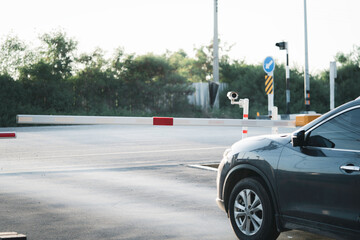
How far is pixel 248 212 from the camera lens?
5.79m

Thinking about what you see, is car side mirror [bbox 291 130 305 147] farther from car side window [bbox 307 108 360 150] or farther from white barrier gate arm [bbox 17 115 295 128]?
white barrier gate arm [bbox 17 115 295 128]

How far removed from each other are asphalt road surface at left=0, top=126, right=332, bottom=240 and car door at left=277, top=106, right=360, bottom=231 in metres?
1.02

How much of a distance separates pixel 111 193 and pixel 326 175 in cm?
454

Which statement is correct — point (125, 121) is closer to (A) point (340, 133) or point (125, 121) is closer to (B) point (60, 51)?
(A) point (340, 133)

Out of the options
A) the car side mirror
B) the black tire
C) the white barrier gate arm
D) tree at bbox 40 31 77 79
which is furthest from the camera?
tree at bbox 40 31 77 79

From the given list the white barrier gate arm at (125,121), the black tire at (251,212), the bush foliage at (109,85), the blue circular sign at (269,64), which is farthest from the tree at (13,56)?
the black tire at (251,212)

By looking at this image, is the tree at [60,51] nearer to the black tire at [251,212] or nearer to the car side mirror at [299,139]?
the black tire at [251,212]

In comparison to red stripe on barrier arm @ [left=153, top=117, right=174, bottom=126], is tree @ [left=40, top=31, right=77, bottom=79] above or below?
above

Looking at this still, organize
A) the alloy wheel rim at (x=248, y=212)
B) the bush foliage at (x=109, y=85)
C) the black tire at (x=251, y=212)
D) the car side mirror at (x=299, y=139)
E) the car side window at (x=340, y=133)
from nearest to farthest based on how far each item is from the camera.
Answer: the car side window at (x=340, y=133)
the car side mirror at (x=299, y=139)
the black tire at (x=251, y=212)
the alloy wheel rim at (x=248, y=212)
the bush foliage at (x=109, y=85)

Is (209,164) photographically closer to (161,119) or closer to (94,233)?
(161,119)

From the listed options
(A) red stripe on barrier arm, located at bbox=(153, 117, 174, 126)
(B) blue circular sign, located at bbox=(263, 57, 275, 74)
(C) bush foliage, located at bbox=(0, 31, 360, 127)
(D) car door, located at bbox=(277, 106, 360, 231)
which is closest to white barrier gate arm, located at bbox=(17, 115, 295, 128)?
(A) red stripe on barrier arm, located at bbox=(153, 117, 174, 126)

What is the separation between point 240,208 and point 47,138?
14.4 m

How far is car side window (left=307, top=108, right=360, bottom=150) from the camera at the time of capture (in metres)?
5.01

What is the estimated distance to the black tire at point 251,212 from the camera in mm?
5582
